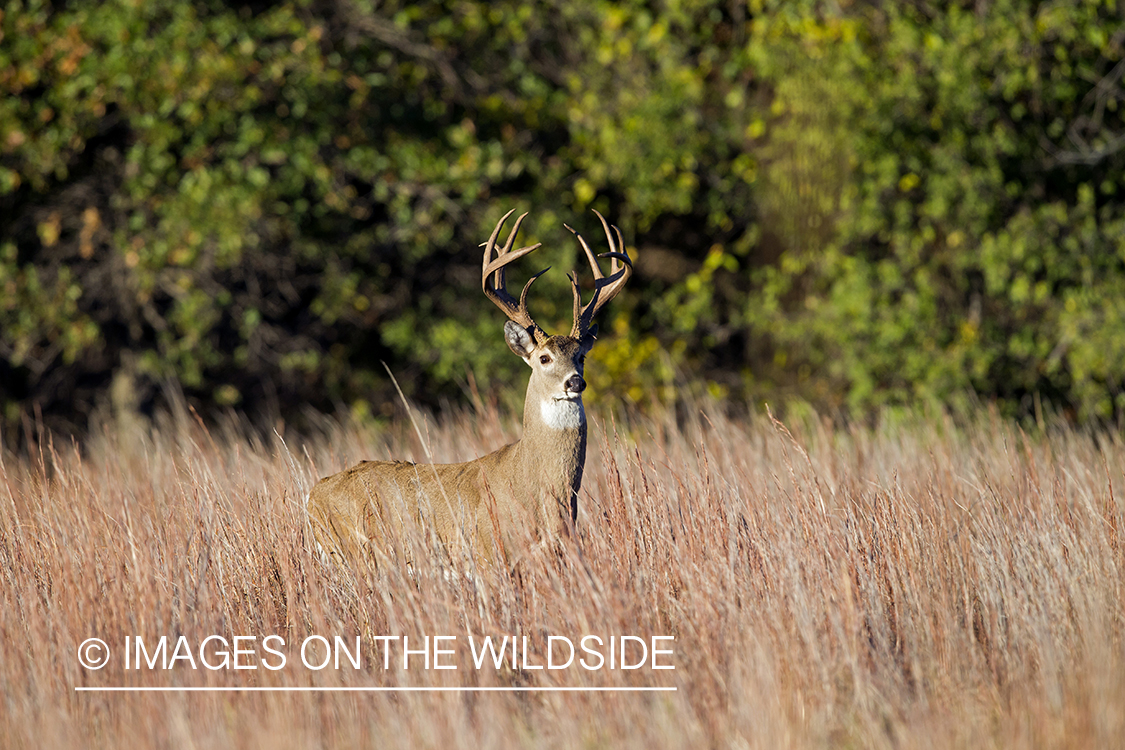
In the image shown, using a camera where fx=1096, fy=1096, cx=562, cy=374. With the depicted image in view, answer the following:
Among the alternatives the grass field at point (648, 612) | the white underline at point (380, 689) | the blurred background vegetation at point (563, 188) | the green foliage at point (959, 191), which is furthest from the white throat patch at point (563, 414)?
the green foliage at point (959, 191)

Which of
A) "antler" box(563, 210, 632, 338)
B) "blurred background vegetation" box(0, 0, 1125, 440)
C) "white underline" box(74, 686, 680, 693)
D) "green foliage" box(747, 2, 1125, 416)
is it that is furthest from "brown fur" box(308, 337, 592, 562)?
"green foliage" box(747, 2, 1125, 416)

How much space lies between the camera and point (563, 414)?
487 centimetres

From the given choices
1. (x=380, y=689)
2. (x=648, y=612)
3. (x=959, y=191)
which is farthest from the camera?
(x=959, y=191)

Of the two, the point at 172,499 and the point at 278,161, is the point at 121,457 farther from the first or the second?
the point at 278,161

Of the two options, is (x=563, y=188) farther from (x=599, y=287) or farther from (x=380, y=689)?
(x=380, y=689)

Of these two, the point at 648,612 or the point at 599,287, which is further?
the point at 599,287

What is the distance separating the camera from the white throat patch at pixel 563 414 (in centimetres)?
487

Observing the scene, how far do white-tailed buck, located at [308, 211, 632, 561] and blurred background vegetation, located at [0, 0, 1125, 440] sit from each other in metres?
5.26

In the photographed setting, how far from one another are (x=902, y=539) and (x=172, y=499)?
3.37 m

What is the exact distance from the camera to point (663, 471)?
229 inches

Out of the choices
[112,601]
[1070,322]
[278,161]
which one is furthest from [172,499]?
[1070,322]

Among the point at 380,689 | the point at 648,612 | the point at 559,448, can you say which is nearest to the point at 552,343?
the point at 559,448

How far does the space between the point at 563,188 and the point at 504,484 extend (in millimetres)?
7364

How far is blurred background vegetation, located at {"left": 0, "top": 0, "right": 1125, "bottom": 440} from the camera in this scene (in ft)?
33.3
